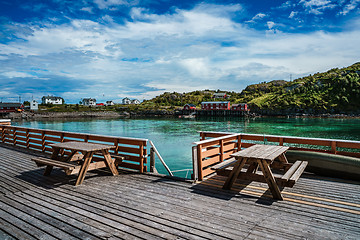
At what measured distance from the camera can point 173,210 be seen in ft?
13.2

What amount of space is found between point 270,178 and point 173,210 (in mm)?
2012

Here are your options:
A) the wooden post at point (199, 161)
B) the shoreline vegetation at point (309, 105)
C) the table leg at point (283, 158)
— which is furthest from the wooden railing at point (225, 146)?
the shoreline vegetation at point (309, 105)

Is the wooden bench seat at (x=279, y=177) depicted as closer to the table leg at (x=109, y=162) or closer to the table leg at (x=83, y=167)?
the table leg at (x=109, y=162)

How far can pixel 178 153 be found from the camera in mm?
21047

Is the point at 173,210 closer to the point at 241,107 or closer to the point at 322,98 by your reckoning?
the point at 241,107

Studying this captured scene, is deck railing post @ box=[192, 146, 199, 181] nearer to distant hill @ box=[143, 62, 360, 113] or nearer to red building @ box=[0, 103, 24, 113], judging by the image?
distant hill @ box=[143, 62, 360, 113]

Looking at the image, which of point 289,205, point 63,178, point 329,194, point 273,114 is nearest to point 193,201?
point 289,205

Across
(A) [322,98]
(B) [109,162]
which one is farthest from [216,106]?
(B) [109,162]

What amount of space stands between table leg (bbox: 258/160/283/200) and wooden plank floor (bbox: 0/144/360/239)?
21cm

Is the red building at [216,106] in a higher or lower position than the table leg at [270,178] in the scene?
higher

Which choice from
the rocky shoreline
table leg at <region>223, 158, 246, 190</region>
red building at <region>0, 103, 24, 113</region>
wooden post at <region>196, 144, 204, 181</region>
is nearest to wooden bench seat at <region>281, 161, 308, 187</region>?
table leg at <region>223, 158, 246, 190</region>

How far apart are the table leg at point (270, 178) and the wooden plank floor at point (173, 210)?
0.21 meters

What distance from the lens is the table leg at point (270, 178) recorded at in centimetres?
433

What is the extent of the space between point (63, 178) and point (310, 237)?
6114 mm
